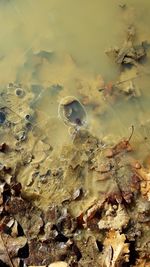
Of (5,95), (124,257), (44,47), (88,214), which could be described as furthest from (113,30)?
(124,257)

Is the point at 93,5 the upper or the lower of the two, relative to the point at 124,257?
upper

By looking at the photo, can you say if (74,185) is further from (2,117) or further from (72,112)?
(2,117)

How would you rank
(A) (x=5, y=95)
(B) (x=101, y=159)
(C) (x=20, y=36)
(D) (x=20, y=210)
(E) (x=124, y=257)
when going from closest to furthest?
(E) (x=124, y=257), (D) (x=20, y=210), (B) (x=101, y=159), (A) (x=5, y=95), (C) (x=20, y=36)

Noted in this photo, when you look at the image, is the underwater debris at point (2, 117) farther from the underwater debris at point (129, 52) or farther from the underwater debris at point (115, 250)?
the underwater debris at point (115, 250)

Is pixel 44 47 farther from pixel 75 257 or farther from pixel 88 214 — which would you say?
pixel 75 257

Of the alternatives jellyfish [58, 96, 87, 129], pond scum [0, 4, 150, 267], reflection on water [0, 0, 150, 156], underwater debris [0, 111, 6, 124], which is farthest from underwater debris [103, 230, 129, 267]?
underwater debris [0, 111, 6, 124]

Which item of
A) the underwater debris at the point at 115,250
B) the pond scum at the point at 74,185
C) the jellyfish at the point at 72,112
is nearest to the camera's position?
the underwater debris at the point at 115,250

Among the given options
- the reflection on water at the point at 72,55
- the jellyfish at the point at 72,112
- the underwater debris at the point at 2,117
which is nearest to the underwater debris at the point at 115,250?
the reflection on water at the point at 72,55

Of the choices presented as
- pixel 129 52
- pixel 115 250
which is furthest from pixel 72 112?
pixel 115 250
